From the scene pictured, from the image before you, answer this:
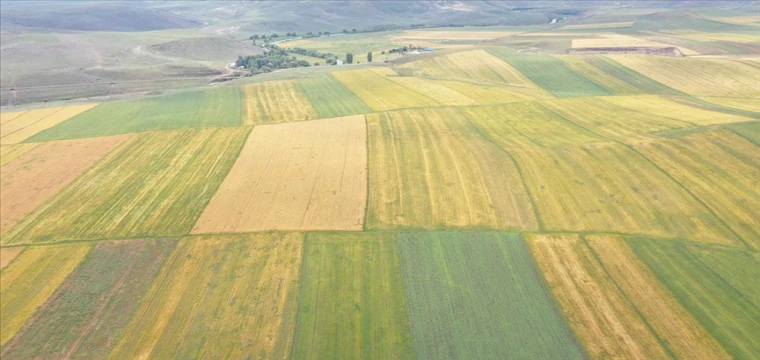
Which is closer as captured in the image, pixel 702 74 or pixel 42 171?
pixel 42 171

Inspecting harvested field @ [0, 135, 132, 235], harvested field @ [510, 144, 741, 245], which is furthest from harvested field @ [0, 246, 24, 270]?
harvested field @ [510, 144, 741, 245]

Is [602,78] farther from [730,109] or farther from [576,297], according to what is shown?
[576,297]

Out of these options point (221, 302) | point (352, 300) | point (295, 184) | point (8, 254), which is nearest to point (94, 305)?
point (221, 302)

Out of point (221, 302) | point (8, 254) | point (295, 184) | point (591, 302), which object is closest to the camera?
point (591, 302)

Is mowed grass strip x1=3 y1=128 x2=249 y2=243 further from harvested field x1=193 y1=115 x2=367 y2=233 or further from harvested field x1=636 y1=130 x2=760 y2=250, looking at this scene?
harvested field x1=636 y1=130 x2=760 y2=250

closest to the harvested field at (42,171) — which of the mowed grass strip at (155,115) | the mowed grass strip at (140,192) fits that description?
the mowed grass strip at (140,192)

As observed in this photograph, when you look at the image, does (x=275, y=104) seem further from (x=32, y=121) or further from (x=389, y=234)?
(x=389, y=234)
